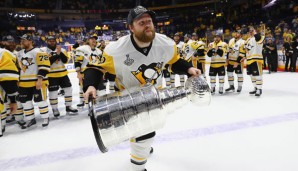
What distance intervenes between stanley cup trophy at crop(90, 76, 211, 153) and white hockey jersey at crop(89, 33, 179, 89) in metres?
0.39

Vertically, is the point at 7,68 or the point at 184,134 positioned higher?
the point at 7,68

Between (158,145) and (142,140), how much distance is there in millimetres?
1176

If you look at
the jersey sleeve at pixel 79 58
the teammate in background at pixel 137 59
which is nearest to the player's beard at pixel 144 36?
the teammate in background at pixel 137 59

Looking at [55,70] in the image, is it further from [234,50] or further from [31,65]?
[234,50]

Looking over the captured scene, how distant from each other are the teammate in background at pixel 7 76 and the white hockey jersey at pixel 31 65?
13 centimetres

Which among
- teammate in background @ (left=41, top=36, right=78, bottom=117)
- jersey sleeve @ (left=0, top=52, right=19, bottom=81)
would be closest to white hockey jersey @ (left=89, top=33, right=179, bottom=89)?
jersey sleeve @ (left=0, top=52, right=19, bottom=81)

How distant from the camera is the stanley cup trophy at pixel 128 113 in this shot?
1.52m

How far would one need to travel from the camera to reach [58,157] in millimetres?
3062

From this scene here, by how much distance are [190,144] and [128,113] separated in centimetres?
182

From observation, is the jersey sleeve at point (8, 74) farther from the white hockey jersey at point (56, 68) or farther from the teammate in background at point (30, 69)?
the white hockey jersey at point (56, 68)

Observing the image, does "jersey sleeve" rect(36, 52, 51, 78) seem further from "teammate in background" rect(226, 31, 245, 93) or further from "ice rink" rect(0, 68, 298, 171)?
"teammate in background" rect(226, 31, 245, 93)

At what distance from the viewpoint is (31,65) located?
166 inches

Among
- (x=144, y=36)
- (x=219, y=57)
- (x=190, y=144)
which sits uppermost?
(x=144, y=36)

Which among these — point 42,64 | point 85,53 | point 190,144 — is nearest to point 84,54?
point 85,53
